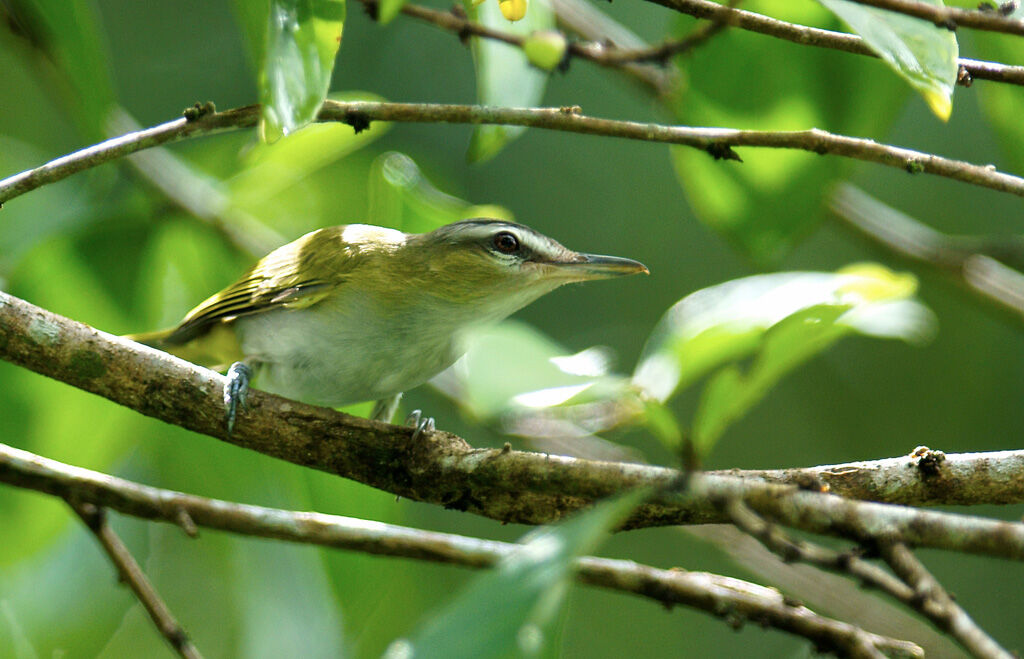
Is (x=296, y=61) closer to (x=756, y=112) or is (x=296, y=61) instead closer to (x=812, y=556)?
(x=812, y=556)

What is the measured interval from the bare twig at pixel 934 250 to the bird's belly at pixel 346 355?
1907 millimetres

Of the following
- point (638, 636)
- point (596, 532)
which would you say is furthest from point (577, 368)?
point (638, 636)

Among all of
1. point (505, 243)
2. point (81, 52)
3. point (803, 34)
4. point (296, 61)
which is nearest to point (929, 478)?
point (803, 34)

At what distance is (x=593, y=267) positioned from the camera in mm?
3221

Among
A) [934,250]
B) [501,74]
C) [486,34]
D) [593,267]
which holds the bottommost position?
[934,250]

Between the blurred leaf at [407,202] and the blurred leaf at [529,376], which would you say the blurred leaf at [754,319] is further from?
the blurred leaf at [407,202]

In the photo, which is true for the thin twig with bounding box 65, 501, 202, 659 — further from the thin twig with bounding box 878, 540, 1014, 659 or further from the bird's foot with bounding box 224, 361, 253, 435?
the thin twig with bounding box 878, 540, 1014, 659

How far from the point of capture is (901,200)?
7645 millimetres

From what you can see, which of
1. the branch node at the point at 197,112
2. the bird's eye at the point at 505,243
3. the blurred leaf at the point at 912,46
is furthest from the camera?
the bird's eye at the point at 505,243

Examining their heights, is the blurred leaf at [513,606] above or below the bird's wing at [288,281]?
above

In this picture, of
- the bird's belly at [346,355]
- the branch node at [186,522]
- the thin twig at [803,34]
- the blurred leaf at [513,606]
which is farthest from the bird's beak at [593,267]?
the blurred leaf at [513,606]

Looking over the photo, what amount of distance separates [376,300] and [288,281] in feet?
1.30

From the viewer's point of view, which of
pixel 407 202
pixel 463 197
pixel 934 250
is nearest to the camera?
pixel 407 202

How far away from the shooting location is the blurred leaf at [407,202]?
318 centimetres
